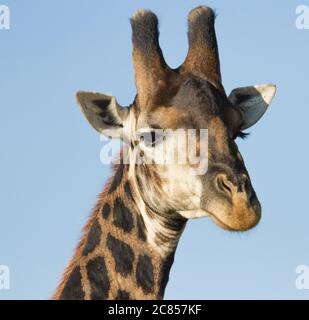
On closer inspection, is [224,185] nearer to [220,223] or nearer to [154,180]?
[220,223]

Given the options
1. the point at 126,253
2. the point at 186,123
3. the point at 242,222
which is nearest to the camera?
the point at 242,222

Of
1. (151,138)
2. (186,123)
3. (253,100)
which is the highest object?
(253,100)

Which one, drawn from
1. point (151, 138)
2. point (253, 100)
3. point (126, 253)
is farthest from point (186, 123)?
point (253, 100)

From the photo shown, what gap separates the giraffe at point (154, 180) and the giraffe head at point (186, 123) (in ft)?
0.04

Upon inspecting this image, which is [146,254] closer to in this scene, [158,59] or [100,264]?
[100,264]

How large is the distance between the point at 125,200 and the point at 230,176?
188 cm

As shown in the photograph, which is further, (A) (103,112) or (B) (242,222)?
(A) (103,112)

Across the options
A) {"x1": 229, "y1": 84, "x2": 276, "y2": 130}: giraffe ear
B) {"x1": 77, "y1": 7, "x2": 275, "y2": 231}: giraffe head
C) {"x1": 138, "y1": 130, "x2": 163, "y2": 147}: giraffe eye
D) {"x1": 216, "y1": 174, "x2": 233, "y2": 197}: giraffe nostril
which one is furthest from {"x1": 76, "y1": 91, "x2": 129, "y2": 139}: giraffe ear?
{"x1": 216, "y1": 174, "x2": 233, "y2": 197}: giraffe nostril

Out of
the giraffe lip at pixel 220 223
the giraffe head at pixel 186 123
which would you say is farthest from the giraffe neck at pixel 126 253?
the giraffe lip at pixel 220 223

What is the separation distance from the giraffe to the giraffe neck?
0.01 m

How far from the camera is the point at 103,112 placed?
15102mm

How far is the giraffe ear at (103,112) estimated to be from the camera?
1502 centimetres

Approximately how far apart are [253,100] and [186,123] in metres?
2.09
